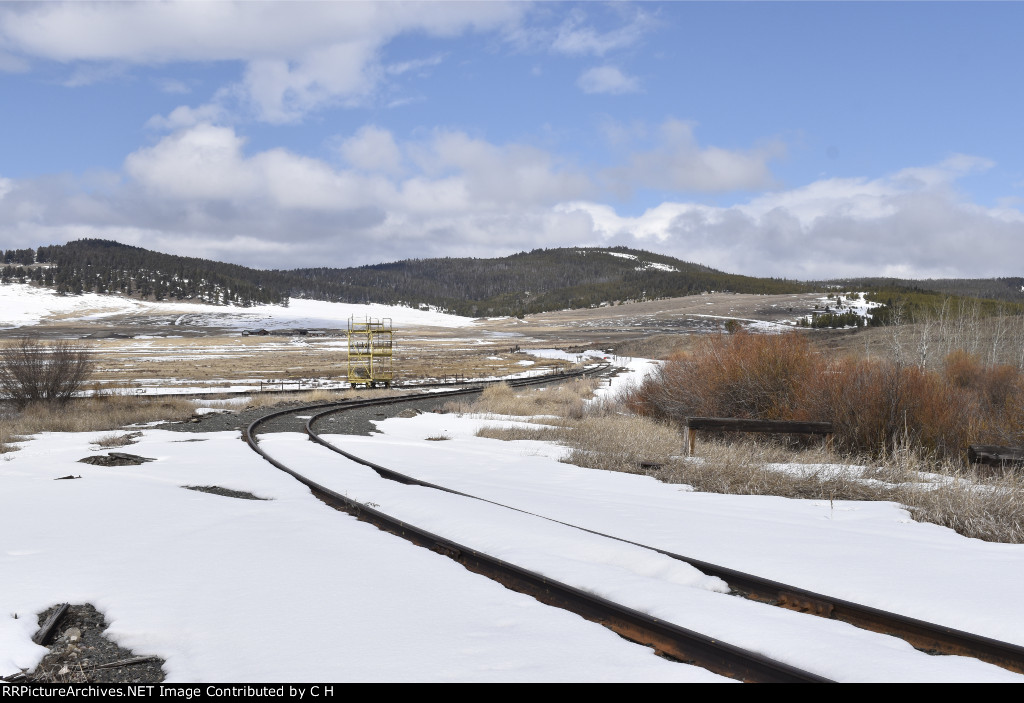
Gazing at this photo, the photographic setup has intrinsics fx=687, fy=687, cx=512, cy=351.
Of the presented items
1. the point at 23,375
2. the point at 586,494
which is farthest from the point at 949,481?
the point at 23,375

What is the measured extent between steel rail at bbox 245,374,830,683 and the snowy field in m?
0.20

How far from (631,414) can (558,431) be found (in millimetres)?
5158

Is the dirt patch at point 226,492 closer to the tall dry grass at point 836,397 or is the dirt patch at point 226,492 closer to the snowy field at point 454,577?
the snowy field at point 454,577

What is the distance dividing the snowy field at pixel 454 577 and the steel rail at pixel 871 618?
0.57 feet

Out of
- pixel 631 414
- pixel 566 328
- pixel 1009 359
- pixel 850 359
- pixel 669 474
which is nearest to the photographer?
pixel 669 474

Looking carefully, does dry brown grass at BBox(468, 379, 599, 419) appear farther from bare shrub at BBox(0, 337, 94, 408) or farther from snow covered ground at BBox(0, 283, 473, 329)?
snow covered ground at BBox(0, 283, 473, 329)

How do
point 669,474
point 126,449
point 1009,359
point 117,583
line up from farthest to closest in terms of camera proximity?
point 1009,359
point 126,449
point 669,474
point 117,583

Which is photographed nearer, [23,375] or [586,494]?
[586,494]

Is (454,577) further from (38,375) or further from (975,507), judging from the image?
(38,375)

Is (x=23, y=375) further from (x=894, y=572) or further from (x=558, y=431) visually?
(x=894, y=572)

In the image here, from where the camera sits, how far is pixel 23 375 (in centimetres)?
2467

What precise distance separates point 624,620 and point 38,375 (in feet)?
89.3

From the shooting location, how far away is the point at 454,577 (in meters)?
6.22

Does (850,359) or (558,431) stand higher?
(850,359)
